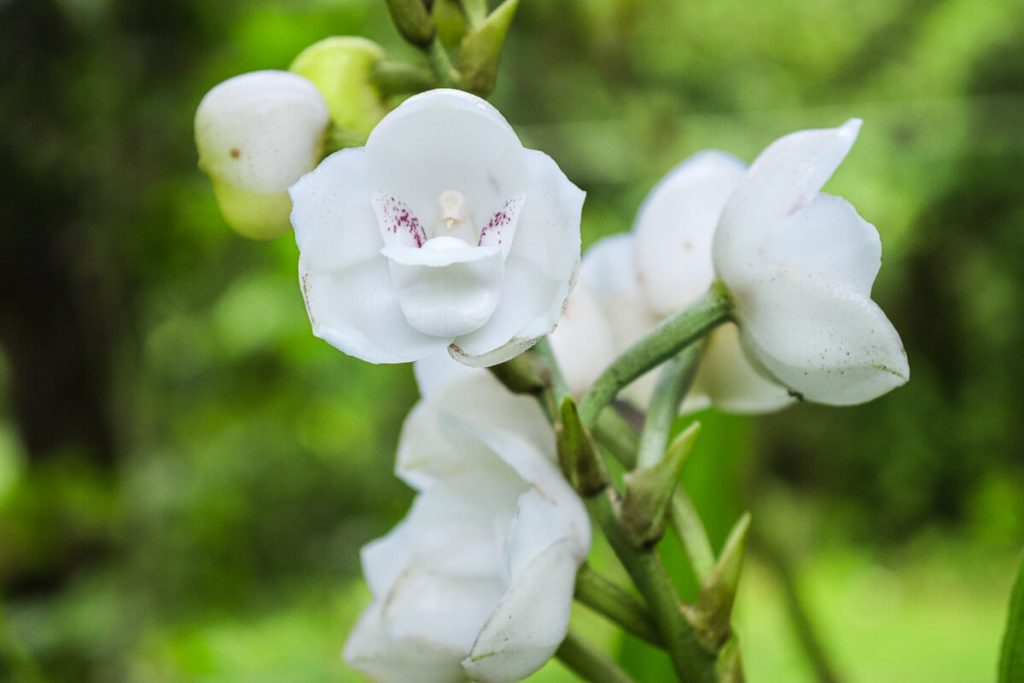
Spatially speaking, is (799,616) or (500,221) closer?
(500,221)

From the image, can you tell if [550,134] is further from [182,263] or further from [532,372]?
[532,372]

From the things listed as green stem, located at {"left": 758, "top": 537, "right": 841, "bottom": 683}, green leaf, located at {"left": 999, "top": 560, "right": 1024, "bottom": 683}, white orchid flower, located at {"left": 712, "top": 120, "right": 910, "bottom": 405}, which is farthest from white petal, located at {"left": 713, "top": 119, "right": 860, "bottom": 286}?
green stem, located at {"left": 758, "top": 537, "right": 841, "bottom": 683}

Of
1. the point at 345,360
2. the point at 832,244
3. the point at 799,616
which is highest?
the point at 832,244

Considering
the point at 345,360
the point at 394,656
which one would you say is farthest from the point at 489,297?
the point at 345,360

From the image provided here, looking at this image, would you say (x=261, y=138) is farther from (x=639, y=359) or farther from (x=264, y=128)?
(x=639, y=359)

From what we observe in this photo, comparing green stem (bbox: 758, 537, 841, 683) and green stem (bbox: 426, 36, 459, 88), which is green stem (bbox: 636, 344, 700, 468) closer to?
green stem (bbox: 426, 36, 459, 88)

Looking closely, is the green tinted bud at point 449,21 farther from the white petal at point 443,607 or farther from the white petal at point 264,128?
the white petal at point 443,607

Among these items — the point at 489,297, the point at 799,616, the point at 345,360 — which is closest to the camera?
the point at 489,297
